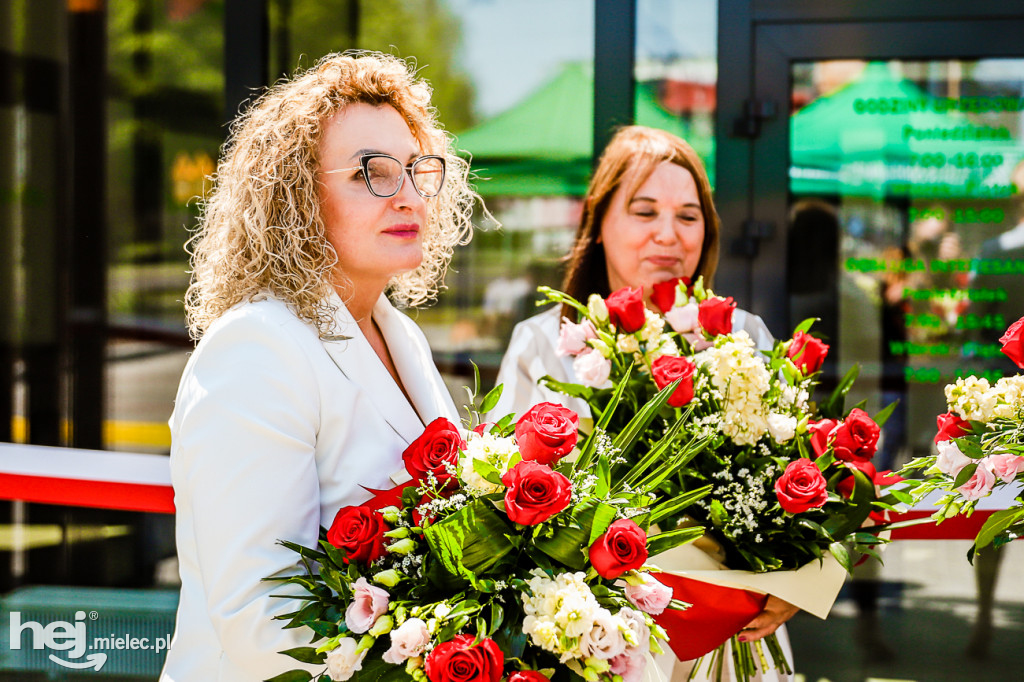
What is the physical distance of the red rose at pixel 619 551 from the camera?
4.01 feet

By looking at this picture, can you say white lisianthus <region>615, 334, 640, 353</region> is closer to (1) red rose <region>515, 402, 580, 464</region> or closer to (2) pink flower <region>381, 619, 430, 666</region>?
(1) red rose <region>515, 402, 580, 464</region>

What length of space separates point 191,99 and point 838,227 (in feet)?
9.95

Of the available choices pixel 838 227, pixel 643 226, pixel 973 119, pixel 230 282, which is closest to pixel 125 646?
pixel 230 282

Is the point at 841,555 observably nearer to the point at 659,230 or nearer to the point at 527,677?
the point at 527,677

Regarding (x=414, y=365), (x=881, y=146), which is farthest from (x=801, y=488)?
(x=881, y=146)

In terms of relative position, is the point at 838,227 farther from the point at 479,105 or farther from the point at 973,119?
the point at 479,105

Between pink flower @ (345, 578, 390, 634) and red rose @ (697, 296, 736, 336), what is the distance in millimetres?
847

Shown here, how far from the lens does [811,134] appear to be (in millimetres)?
3803

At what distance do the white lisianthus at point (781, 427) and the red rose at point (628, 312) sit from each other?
30cm

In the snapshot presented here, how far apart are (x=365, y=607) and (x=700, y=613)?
A: 2.17 ft

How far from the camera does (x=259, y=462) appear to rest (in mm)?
1406

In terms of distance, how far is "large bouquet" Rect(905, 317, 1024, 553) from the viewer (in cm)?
150

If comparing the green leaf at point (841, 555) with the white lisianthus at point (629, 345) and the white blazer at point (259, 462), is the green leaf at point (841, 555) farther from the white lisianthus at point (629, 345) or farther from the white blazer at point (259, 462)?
the white blazer at point (259, 462)

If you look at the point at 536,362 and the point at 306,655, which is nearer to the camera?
the point at 306,655
